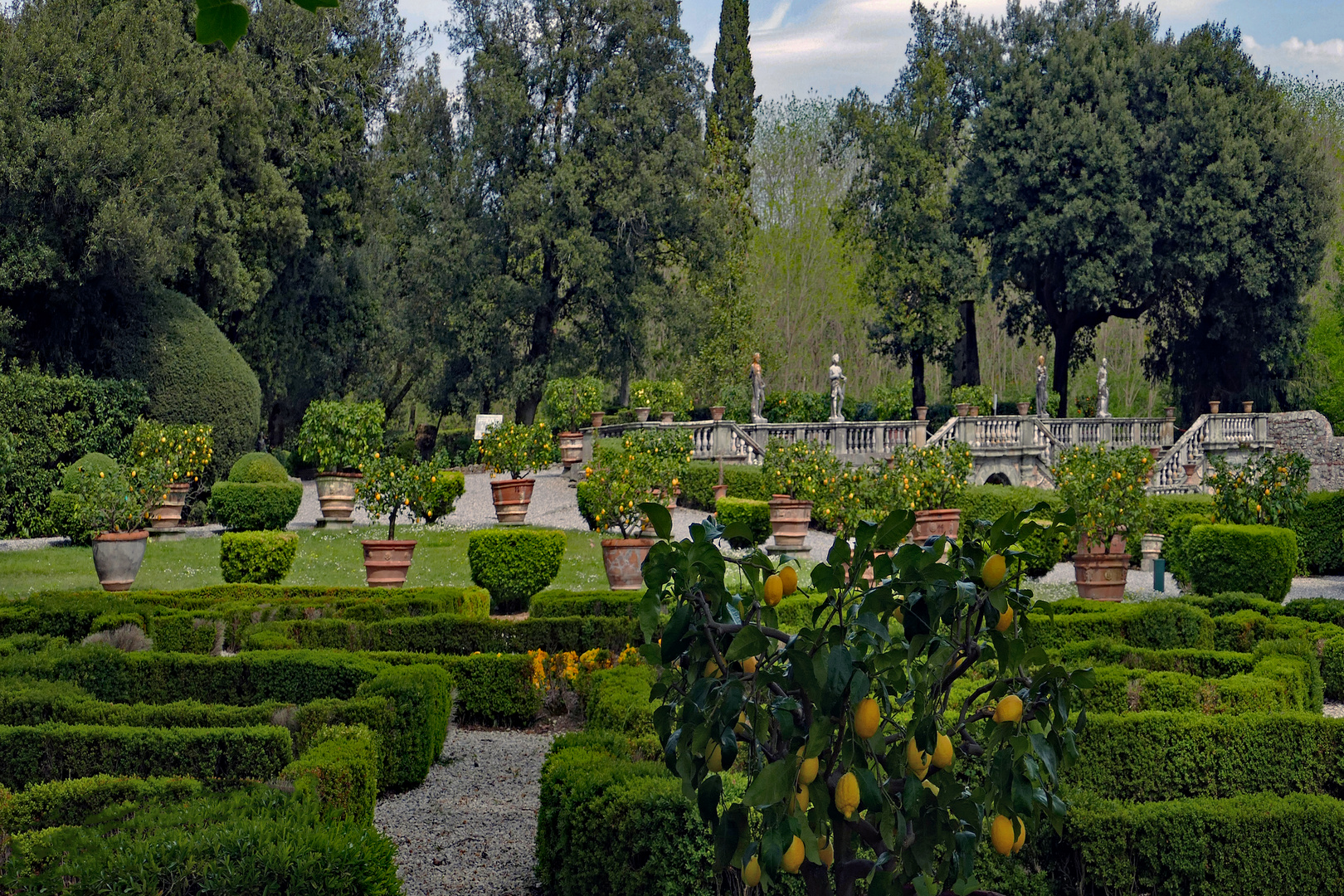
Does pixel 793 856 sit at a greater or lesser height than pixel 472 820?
greater

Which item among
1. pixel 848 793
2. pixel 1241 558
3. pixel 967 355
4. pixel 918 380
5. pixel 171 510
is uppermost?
pixel 967 355

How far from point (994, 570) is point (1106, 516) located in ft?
38.3

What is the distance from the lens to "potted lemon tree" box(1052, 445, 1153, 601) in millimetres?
12742

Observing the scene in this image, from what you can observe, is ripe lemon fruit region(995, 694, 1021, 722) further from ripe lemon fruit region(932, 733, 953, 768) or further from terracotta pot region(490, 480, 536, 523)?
terracotta pot region(490, 480, 536, 523)

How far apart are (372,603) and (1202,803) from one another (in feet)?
23.3

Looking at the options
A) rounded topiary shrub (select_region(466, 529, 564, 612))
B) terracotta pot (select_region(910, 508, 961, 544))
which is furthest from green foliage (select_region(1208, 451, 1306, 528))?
rounded topiary shrub (select_region(466, 529, 564, 612))

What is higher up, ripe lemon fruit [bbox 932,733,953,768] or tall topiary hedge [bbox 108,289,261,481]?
tall topiary hedge [bbox 108,289,261,481]

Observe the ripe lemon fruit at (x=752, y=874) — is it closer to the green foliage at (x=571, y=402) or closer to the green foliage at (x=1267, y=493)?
the green foliage at (x=1267, y=493)

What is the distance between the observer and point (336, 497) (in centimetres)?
1869

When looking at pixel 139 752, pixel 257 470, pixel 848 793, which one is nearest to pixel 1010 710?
pixel 848 793

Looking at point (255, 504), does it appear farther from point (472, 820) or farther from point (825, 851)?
point (825, 851)

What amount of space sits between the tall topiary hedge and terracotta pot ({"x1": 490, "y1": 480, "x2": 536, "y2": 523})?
6389mm

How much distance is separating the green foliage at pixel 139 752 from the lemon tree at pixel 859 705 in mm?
3424

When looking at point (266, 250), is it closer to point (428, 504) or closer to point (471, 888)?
point (428, 504)
